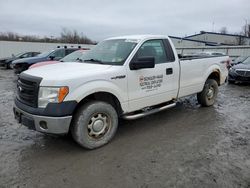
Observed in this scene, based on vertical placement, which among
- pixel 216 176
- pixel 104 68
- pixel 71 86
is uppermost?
pixel 104 68

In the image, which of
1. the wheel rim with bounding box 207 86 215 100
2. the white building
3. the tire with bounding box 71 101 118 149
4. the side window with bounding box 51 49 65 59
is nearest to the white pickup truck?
the tire with bounding box 71 101 118 149

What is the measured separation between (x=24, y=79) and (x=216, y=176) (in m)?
3.29

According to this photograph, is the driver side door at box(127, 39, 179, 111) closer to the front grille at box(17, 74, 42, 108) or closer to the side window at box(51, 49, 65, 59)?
the front grille at box(17, 74, 42, 108)

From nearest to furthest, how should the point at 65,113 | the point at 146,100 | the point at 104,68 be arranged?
the point at 65,113 < the point at 104,68 < the point at 146,100

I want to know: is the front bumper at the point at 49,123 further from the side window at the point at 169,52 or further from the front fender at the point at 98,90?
the side window at the point at 169,52

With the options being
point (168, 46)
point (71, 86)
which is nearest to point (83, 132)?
point (71, 86)

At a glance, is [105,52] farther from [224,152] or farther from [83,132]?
[224,152]

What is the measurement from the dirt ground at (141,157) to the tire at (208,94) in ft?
3.25

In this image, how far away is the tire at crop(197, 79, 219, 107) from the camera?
621 centimetres

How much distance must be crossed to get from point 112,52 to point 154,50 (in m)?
0.90

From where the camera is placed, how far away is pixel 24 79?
3.75m

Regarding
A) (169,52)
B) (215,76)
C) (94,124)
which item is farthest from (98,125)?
(215,76)

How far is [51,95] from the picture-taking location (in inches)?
132

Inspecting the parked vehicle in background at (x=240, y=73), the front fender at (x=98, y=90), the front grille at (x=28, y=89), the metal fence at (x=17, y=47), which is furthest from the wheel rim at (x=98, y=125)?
the metal fence at (x=17, y=47)
